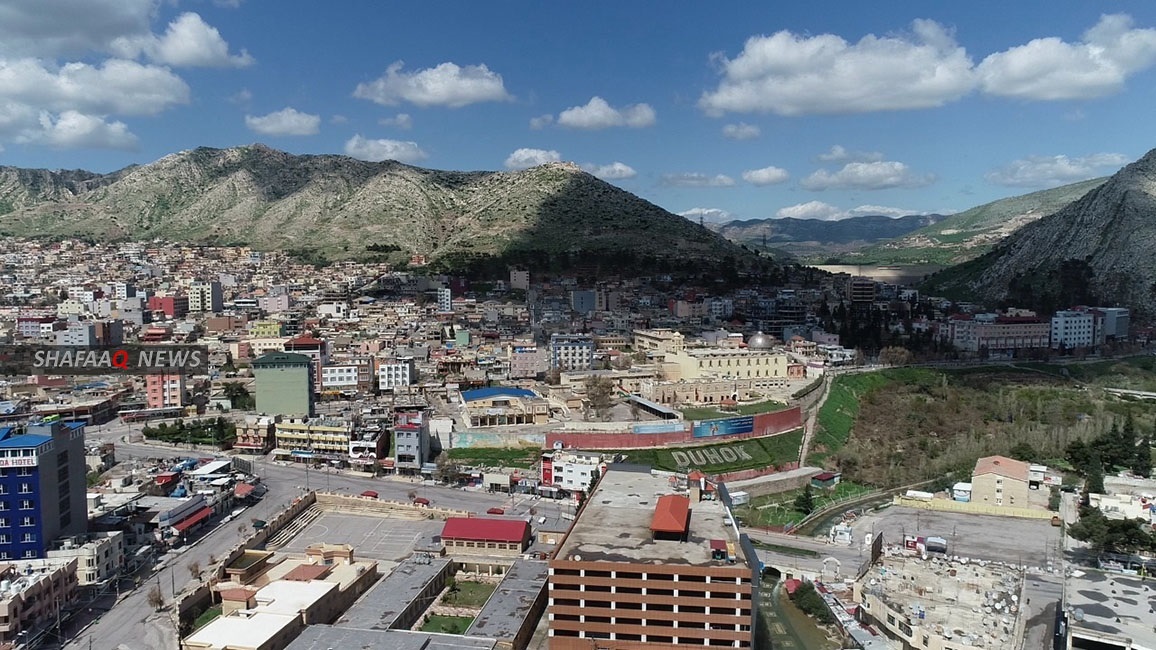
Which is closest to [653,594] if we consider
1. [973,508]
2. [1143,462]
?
[973,508]

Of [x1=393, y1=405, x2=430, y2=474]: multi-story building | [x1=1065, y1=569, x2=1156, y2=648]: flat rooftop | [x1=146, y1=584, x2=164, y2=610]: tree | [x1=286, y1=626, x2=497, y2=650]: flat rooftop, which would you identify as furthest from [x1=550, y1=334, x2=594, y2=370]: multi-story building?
[x1=1065, y1=569, x2=1156, y2=648]: flat rooftop

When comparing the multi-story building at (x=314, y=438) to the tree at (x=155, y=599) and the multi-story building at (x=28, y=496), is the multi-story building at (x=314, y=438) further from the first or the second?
the tree at (x=155, y=599)

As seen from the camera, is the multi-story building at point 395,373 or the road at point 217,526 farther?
the multi-story building at point 395,373

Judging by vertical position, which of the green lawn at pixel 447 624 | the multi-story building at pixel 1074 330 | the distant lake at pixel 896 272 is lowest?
the green lawn at pixel 447 624

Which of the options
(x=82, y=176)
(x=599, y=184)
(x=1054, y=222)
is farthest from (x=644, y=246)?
(x=82, y=176)

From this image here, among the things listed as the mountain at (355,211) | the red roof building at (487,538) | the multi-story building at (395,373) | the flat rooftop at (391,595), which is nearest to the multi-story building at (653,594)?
the flat rooftop at (391,595)

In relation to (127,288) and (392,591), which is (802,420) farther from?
(127,288)

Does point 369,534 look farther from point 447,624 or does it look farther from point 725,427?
point 725,427
